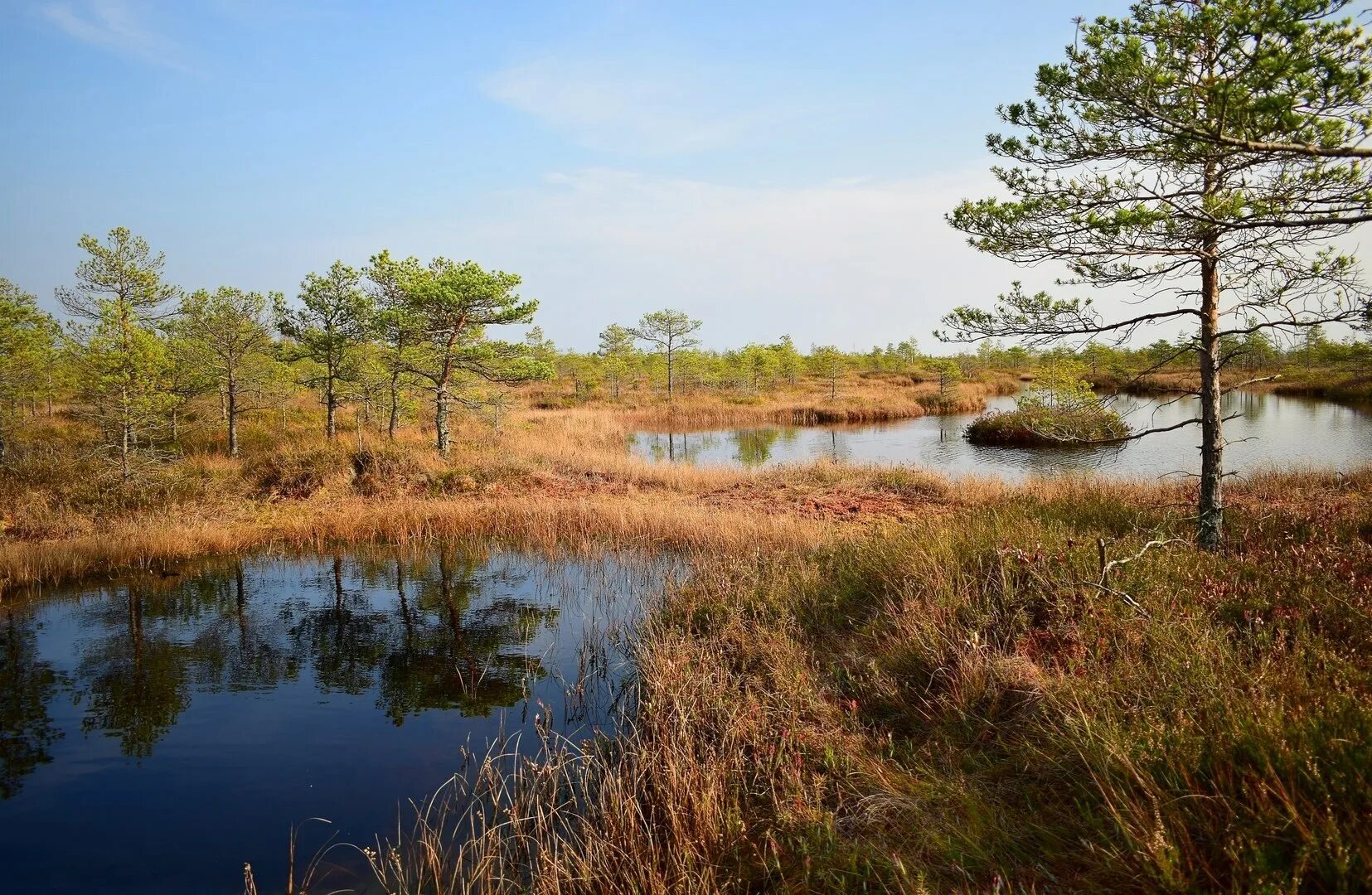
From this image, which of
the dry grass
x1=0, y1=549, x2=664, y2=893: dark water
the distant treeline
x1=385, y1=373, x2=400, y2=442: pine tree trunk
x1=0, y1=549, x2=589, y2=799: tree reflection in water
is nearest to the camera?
the dry grass

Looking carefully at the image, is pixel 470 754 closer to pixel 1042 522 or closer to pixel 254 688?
pixel 254 688

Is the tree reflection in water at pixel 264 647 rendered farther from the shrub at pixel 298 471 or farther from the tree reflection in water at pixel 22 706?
the shrub at pixel 298 471

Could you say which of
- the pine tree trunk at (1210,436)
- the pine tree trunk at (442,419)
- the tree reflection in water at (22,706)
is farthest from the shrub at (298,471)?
the pine tree trunk at (1210,436)

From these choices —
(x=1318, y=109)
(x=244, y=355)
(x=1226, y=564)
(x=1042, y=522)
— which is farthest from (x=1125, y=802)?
(x=244, y=355)

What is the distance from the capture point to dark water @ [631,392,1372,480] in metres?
20.0

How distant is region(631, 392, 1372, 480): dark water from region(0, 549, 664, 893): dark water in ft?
39.7

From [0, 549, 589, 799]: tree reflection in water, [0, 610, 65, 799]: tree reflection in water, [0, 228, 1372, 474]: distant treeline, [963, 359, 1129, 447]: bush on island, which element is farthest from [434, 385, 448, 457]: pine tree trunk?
[963, 359, 1129, 447]: bush on island

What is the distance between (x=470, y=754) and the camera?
5.54m

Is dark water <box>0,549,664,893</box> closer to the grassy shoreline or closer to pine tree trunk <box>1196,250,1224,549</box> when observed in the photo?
the grassy shoreline

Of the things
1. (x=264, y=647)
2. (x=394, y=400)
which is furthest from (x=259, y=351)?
(x=264, y=647)

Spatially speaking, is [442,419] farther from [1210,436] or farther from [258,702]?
[1210,436]

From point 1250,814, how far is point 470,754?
5132mm

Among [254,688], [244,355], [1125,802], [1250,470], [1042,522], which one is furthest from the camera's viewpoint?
[244,355]

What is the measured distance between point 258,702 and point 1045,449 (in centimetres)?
2590
